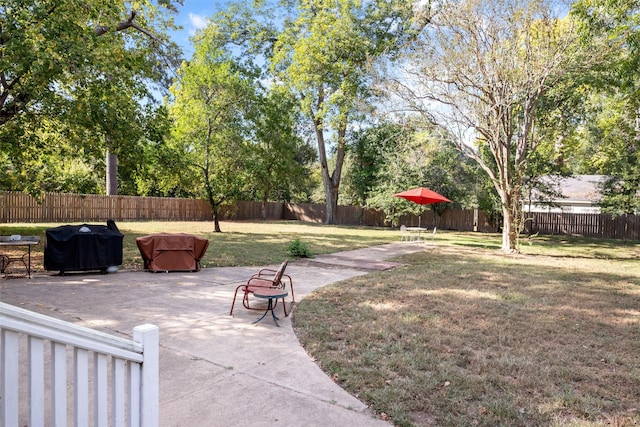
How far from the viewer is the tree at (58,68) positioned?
8398 mm

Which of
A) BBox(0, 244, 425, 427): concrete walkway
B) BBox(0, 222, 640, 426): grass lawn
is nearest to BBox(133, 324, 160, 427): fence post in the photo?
BBox(0, 244, 425, 427): concrete walkway

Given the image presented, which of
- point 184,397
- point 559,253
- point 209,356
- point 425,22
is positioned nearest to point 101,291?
point 209,356

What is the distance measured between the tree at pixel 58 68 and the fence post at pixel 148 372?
855 cm

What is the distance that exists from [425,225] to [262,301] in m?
25.2

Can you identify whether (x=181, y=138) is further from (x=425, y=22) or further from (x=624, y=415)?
(x=624, y=415)

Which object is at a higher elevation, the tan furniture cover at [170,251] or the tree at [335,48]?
A: the tree at [335,48]

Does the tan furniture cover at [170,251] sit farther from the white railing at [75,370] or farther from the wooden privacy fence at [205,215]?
the wooden privacy fence at [205,215]

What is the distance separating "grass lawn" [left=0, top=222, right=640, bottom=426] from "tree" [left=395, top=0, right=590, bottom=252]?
6280 millimetres

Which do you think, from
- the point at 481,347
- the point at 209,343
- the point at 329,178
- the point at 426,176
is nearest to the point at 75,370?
the point at 209,343

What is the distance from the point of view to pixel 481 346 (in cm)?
463

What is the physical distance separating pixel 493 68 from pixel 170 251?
1099 cm

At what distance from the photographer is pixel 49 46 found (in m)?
8.34

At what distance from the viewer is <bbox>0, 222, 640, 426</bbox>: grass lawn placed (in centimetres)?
325

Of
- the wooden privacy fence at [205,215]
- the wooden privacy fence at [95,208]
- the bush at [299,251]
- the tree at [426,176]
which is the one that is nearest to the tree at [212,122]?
the wooden privacy fence at [95,208]
